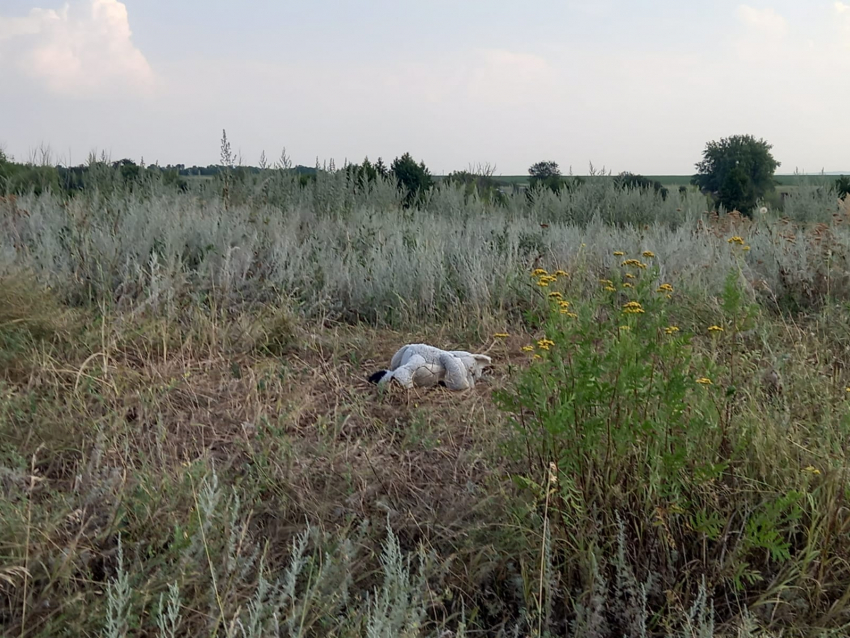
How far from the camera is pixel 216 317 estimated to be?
14.4 ft

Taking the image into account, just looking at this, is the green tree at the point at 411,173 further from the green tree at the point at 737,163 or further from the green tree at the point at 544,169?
the green tree at the point at 737,163

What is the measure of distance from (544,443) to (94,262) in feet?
12.5

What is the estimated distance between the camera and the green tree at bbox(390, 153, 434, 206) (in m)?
13.4

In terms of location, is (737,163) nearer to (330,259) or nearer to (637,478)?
(330,259)

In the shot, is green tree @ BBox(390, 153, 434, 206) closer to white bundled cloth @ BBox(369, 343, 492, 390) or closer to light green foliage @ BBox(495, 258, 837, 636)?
white bundled cloth @ BBox(369, 343, 492, 390)

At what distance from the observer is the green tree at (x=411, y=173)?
44.0ft

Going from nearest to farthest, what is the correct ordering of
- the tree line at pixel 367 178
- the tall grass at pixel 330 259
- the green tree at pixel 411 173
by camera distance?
the tall grass at pixel 330 259, the tree line at pixel 367 178, the green tree at pixel 411 173

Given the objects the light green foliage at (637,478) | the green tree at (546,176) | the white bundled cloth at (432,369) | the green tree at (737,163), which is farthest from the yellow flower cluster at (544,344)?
the green tree at (737,163)

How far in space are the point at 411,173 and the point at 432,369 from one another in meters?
10.2

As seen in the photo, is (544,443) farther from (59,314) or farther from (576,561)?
(59,314)

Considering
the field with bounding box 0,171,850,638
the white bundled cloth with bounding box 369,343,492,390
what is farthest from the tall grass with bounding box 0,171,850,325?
the white bundled cloth with bounding box 369,343,492,390

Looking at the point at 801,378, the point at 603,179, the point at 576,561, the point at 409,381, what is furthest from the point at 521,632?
the point at 603,179

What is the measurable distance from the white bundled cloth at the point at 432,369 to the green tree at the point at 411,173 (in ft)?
31.4

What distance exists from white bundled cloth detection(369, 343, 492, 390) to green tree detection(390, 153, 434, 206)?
377 inches
